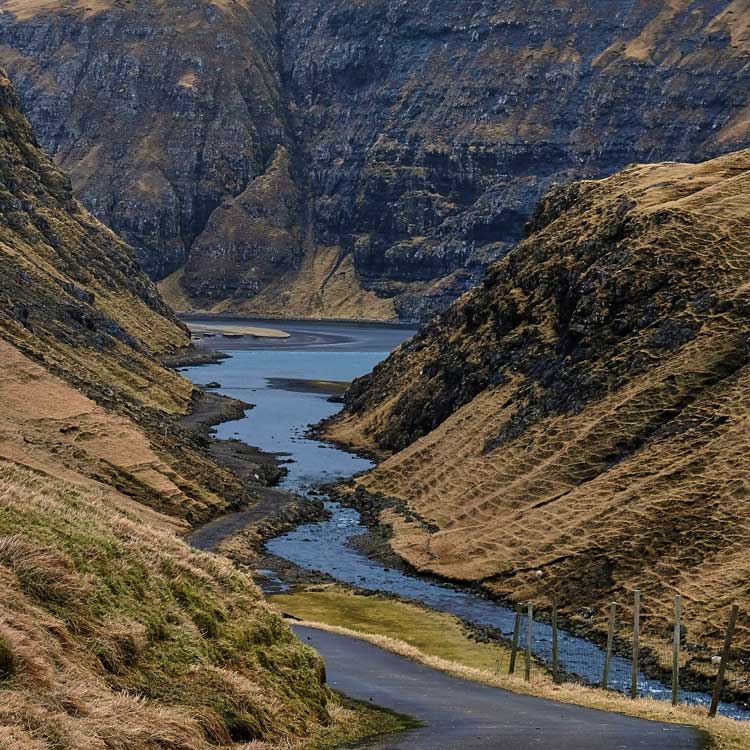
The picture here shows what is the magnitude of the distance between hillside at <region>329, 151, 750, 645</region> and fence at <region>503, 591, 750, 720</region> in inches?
35.2

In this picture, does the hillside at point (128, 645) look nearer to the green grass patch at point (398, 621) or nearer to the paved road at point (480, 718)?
the paved road at point (480, 718)

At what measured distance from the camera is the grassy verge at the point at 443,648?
3231cm

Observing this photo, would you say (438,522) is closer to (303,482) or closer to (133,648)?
(303,482)

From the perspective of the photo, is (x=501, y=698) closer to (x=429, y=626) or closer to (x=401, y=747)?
(x=401, y=747)

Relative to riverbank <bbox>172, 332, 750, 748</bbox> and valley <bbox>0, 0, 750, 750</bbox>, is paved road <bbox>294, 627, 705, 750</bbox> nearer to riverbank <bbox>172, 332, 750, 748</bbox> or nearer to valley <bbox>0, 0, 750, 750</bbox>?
valley <bbox>0, 0, 750, 750</bbox>

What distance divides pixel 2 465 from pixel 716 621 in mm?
36634

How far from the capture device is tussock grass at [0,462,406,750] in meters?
19.4

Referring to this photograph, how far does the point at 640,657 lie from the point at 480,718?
28502mm

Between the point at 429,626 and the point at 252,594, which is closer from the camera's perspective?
the point at 252,594

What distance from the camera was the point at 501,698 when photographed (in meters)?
34.4

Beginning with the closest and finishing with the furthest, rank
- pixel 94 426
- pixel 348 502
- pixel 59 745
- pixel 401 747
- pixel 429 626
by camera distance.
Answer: pixel 59 745
pixel 401 747
pixel 429 626
pixel 94 426
pixel 348 502

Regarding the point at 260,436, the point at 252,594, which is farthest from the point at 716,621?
the point at 260,436

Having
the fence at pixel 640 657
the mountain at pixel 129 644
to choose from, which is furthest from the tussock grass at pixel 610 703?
the mountain at pixel 129 644

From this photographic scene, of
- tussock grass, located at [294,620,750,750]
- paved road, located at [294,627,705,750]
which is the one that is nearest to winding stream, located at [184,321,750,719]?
tussock grass, located at [294,620,750,750]
